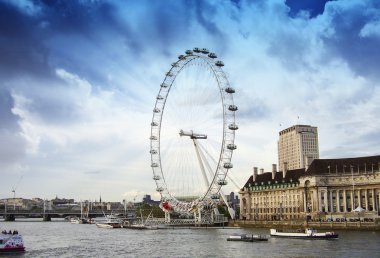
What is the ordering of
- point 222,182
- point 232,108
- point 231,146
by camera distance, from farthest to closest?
point 222,182, point 231,146, point 232,108

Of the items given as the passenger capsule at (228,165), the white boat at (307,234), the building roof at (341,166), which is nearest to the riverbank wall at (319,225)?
the white boat at (307,234)

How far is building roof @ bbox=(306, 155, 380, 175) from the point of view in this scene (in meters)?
111

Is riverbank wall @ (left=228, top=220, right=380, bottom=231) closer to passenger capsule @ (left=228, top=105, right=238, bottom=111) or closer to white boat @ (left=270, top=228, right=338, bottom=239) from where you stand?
white boat @ (left=270, top=228, right=338, bottom=239)

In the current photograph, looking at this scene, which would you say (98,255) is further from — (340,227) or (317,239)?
(340,227)

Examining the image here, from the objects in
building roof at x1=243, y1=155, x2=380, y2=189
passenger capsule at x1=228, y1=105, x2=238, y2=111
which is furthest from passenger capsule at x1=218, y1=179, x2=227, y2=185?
building roof at x1=243, y1=155, x2=380, y2=189

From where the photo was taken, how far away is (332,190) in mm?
114375

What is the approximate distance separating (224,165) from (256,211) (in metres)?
51.3

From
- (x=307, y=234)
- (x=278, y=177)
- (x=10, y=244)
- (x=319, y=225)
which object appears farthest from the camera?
(x=278, y=177)

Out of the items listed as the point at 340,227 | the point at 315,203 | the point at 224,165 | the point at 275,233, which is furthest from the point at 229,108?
the point at 315,203

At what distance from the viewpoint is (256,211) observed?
452ft

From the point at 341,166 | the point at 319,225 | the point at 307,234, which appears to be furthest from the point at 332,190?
the point at 307,234

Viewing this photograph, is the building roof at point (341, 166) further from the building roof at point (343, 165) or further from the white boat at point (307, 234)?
the white boat at point (307, 234)

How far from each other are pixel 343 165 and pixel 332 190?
5.83m

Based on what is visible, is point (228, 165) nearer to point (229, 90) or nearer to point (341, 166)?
point (229, 90)
